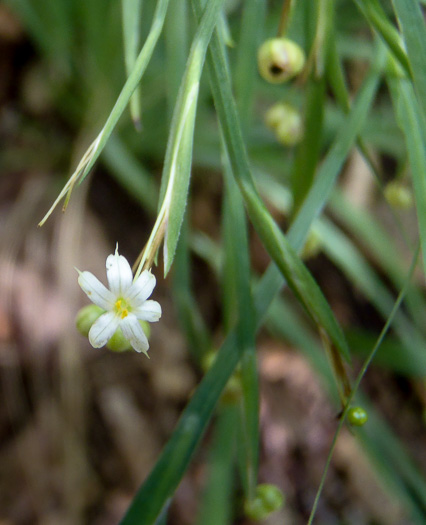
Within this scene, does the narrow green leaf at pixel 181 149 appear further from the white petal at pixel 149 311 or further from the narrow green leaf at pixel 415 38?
the narrow green leaf at pixel 415 38

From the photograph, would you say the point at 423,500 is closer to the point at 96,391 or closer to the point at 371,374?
the point at 371,374

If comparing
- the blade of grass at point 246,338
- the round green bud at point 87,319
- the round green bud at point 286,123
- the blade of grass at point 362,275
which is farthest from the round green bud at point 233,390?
the blade of grass at point 362,275

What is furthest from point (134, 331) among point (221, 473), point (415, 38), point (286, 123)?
point (221, 473)

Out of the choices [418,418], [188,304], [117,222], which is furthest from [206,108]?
[418,418]

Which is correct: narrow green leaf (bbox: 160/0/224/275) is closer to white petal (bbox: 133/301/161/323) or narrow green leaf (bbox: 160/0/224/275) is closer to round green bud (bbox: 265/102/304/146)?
white petal (bbox: 133/301/161/323)

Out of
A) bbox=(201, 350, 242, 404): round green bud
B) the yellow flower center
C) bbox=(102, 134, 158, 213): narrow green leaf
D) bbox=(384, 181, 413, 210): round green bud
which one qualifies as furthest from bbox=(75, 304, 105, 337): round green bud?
bbox=(102, 134, 158, 213): narrow green leaf

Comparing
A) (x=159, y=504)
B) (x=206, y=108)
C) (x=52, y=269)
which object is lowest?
(x=159, y=504)
